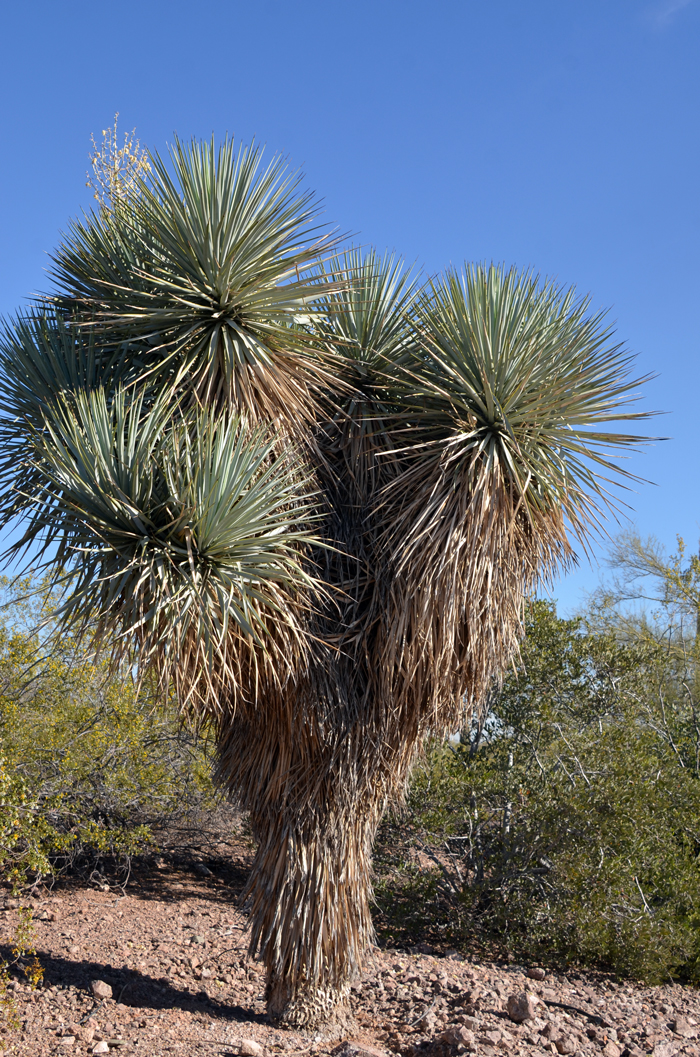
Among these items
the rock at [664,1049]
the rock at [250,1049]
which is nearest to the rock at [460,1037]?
the rock at [250,1049]

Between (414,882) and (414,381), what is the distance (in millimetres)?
5279

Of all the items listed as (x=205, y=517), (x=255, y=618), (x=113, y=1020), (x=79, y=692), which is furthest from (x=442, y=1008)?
(x=79, y=692)

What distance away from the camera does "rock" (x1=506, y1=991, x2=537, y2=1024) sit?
5.45 m

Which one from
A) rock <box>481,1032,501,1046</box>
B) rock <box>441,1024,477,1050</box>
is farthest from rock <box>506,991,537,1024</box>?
rock <box>441,1024,477,1050</box>

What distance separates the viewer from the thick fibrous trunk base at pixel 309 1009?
503cm

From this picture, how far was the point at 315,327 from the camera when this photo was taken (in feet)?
17.4

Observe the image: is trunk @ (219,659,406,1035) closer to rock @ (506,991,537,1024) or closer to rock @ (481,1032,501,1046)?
rock @ (481,1032,501,1046)

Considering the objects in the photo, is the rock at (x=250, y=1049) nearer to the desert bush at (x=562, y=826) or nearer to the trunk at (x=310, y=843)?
the trunk at (x=310, y=843)

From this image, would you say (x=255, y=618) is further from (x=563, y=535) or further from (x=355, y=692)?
(x=563, y=535)

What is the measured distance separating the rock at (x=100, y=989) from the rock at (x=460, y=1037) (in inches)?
90.3

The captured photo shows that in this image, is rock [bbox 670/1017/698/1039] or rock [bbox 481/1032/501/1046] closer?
rock [bbox 481/1032/501/1046]

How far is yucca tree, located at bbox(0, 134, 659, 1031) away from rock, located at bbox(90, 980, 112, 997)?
1266mm

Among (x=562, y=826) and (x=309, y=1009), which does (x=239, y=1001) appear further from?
(x=562, y=826)

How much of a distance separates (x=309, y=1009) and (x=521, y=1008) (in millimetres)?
1505
